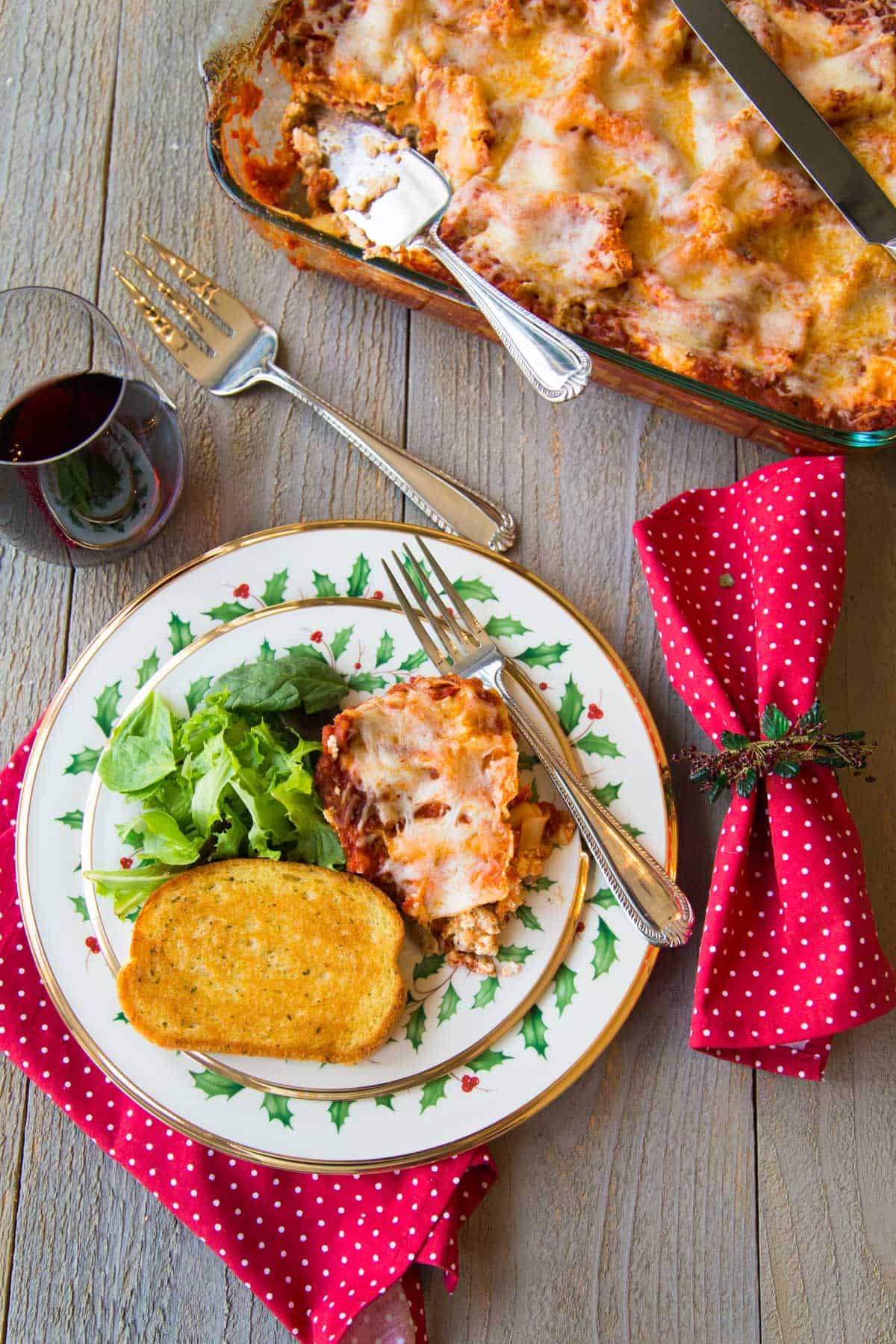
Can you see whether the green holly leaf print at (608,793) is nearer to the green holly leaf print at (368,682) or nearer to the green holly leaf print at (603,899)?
the green holly leaf print at (603,899)

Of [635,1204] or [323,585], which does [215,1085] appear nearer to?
[635,1204]

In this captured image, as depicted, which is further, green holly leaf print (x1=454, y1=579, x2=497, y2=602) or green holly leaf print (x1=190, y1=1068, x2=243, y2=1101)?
green holly leaf print (x1=454, y1=579, x2=497, y2=602)

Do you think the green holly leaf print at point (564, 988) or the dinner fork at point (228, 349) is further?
the dinner fork at point (228, 349)

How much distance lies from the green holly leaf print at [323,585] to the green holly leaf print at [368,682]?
5.5 inches

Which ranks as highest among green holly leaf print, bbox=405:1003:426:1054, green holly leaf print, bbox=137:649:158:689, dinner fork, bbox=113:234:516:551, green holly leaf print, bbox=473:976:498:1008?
dinner fork, bbox=113:234:516:551

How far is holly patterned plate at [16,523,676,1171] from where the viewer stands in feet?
5.03

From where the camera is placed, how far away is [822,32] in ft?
5.75

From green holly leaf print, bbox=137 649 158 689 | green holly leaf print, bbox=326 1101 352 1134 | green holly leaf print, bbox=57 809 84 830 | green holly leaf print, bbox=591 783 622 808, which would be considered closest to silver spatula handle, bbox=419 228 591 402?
green holly leaf print, bbox=591 783 622 808

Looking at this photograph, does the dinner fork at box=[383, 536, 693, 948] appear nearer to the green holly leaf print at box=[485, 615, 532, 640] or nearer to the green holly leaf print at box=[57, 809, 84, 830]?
the green holly leaf print at box=[485, 615, 532, 640]

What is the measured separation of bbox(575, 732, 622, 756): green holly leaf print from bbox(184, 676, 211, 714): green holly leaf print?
559 millimetres

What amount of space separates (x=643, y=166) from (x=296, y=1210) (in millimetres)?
1611

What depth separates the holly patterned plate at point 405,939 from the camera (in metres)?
1.55

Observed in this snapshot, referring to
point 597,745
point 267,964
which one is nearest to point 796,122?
point 597,745

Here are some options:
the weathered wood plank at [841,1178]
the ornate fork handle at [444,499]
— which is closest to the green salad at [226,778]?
the ornate fork handle at [444,499]
